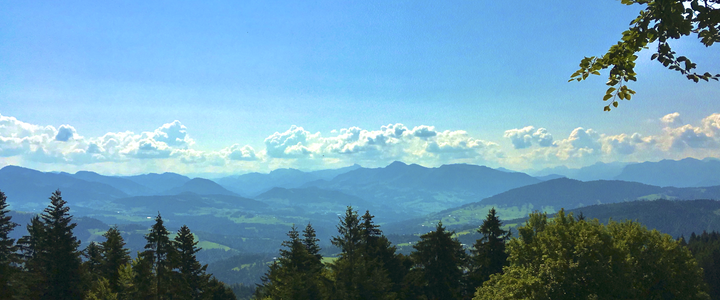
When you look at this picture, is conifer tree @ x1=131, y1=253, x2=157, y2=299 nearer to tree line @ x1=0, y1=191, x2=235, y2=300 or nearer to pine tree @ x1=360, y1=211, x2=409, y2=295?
tree line @ x1=0, y1=191, x2=235, y2=300

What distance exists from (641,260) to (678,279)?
2464 millimetres

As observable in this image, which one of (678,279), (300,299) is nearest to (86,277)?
(300,299)

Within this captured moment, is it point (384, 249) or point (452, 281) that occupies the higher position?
point (384, 249)

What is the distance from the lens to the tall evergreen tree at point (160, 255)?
1471 inches

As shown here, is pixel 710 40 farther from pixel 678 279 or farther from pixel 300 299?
pixel 300 299

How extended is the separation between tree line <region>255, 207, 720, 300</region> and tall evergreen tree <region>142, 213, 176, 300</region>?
37.8ft

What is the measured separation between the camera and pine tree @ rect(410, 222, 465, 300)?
4456 cm

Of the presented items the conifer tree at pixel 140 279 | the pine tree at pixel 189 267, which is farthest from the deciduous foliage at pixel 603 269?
the conifer tree at pixel 140 279

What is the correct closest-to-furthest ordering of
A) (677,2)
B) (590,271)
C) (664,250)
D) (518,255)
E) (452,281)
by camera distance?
(677,2) < (590,271) < (664,250) < (518,255) < (452,281)

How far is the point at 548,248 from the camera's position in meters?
29.6

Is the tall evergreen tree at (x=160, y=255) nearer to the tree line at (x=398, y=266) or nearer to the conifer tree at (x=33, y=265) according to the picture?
the tree line at (x=398, y=266)

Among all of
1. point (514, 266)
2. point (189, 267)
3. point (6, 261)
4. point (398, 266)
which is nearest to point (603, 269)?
point (514, 266)

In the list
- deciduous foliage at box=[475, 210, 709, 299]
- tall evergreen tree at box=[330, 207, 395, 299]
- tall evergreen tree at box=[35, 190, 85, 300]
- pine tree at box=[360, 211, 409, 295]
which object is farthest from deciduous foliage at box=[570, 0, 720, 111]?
tall evergreen tree at box=[35, 190, 85, 300]

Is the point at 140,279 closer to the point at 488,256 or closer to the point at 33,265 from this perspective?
the point at 33,265
